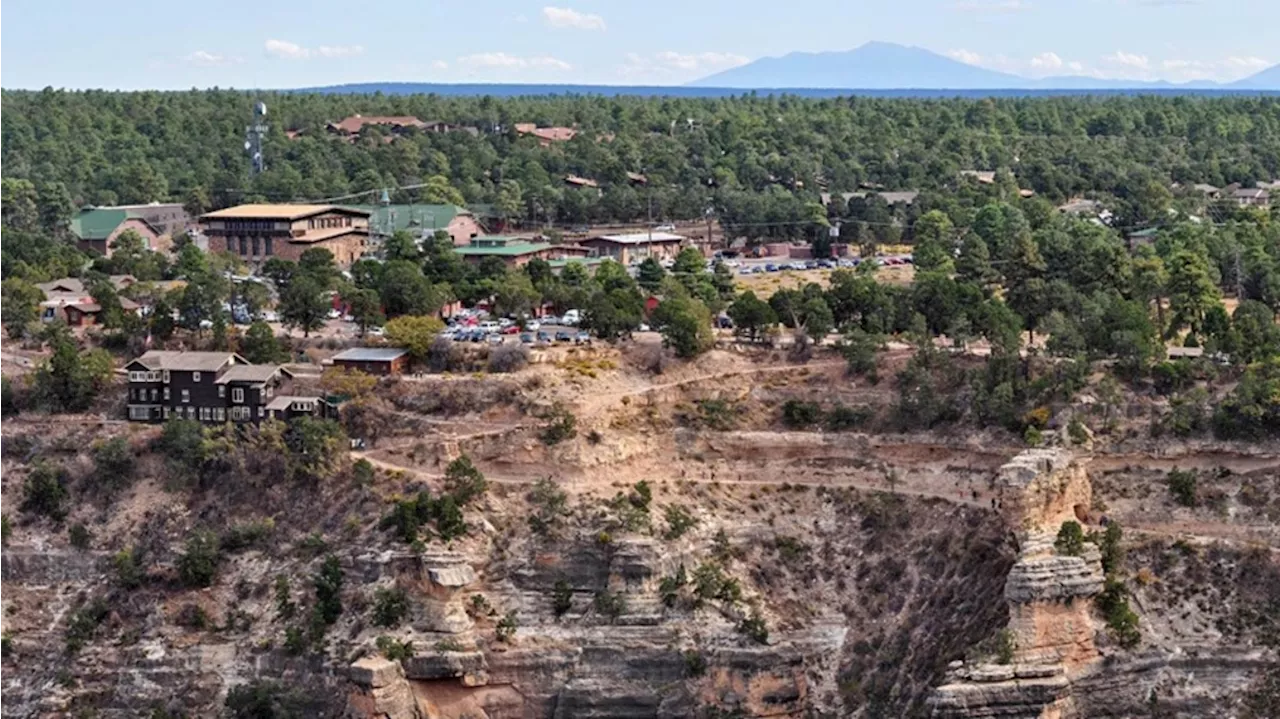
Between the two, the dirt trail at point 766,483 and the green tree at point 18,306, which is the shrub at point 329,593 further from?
the green tree at point 18,306

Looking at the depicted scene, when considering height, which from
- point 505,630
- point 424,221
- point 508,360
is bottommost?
point 505,630

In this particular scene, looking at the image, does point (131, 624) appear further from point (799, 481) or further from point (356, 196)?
point (356, 196)

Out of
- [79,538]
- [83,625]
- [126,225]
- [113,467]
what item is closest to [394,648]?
[83,625]

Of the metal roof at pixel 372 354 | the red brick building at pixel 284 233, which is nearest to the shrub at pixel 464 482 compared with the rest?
the metal roof at pixel 372 354

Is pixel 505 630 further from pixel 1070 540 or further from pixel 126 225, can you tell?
pixel 126 225

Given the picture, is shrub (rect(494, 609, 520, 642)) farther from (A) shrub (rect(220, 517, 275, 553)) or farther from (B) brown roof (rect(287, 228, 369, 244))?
(B) brown roof (rect(287, 228, 369, 244))

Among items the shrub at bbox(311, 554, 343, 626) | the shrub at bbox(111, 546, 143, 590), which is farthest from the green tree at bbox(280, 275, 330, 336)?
the shrub at bbox(311, 554, 343, 626)
